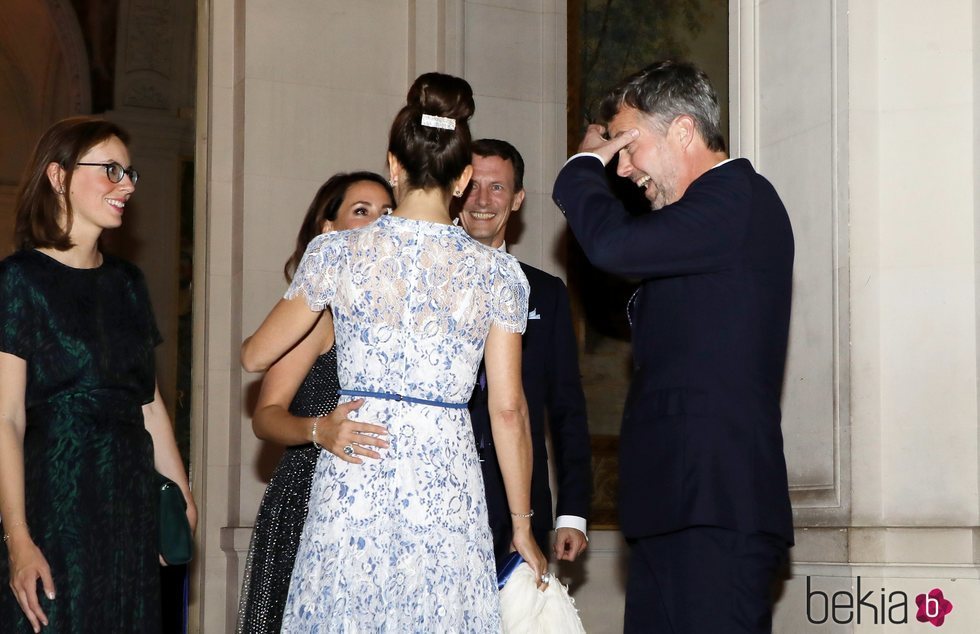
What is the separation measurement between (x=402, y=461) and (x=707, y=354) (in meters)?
0.86

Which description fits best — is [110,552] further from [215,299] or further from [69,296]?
[215,299]

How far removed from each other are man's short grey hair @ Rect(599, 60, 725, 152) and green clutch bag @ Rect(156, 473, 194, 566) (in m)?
1.95

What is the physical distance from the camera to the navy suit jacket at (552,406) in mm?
5035

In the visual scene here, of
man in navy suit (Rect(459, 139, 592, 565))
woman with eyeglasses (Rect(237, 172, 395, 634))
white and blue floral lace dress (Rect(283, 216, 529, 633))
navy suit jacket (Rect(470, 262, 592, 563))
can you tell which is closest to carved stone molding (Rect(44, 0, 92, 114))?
man in navy suit (Rect(459, 139, 592, 565))

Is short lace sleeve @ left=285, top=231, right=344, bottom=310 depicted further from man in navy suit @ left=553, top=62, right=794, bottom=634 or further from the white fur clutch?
the white fur clutch

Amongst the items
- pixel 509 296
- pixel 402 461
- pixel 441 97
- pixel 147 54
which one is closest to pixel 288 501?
pixel 402 461

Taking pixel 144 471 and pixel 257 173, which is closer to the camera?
pixel 144 471

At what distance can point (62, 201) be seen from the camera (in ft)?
14.3

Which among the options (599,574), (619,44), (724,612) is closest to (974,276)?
(724,612)

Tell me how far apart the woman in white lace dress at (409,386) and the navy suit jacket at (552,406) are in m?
1.38

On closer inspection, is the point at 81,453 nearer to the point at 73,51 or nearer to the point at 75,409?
the point at 75,409

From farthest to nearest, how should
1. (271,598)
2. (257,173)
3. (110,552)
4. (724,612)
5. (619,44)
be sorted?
1. (619,44)
2. (257,173)
3. (271,598)
4. (110,552)
5. (724,612)

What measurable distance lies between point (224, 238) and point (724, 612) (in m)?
5.42

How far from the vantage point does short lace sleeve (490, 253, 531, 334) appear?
3.65 meters
